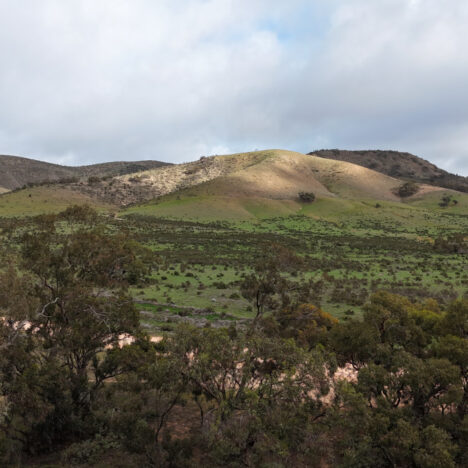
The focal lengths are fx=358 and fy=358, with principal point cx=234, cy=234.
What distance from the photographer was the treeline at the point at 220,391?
8.60m

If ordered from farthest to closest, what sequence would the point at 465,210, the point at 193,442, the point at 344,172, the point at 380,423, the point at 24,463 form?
the point at 344,172 < the point at 465,210 < the point at 193,442 < the point at 24,463 < the point at 380,423

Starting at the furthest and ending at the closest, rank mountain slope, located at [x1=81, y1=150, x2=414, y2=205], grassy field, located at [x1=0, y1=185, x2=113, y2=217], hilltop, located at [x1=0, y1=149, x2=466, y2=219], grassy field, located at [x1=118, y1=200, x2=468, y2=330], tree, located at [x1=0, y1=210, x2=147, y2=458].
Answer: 1. mountain slope, located at [x1=81, y1=150, x2=414, y2=205]
2. hilltop, located at [x1=0, y1=149, x2=466, y2=219]
3. grassy field, located at [x1=0, y1=185, x2=113, y2=217]
4. grassy field, located at [x1=118, y1=200, x2=468, y2=330]
5. tree, located at [x1=0, y1=210, x2=147, y2=458]

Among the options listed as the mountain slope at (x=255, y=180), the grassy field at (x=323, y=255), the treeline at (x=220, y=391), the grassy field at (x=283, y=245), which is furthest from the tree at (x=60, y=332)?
the mountain slope at (x=255, y=180)

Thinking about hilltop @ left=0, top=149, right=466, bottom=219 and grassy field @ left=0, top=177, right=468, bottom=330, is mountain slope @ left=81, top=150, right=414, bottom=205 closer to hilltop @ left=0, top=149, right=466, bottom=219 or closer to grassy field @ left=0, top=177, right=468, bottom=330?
hilltop @ left=0, top=149, right=466, bottom=219

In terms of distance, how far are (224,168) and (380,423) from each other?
148 metres

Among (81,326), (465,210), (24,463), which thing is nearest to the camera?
(24,463)

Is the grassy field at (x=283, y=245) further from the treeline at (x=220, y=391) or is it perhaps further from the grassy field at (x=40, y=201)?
the treeline at (x=220, y=391)

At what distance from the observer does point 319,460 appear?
10.5m

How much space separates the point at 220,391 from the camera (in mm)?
9789

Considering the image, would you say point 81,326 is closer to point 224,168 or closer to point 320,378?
point 320,378

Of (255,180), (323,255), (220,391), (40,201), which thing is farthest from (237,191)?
(220,391)

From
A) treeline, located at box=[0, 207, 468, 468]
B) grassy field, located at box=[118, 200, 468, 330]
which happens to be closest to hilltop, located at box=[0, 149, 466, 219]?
grassy field, located at box=[118, 200, 468, 330]

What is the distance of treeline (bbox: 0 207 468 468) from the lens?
8.60m

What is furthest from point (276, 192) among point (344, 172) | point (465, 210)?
point (465, 210)
